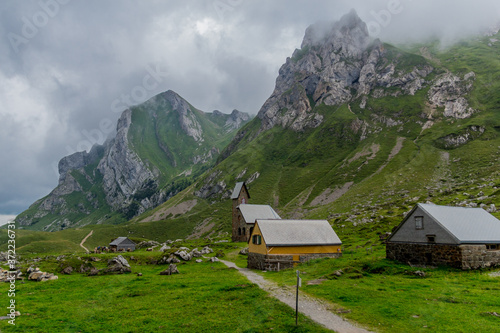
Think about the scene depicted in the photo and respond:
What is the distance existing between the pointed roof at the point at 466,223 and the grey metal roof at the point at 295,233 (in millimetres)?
11062

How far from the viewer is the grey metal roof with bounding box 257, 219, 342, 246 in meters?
41.9

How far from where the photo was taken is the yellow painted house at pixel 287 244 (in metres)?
40.9

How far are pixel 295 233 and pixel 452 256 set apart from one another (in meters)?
20.1

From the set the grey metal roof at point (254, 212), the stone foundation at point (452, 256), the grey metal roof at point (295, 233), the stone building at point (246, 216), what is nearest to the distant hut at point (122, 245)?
the stone building at point (246, 216)

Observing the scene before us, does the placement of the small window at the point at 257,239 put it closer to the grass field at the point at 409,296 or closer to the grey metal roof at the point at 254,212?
the grass field at the point at 409,296

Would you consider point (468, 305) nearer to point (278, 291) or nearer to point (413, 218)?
point (278, 291)

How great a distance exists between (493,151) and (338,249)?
14939 cm

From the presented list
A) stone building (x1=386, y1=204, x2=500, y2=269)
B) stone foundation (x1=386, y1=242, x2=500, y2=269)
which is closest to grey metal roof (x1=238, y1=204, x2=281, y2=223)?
stone building (x1=386, y1=204, x2=500, y2=269)

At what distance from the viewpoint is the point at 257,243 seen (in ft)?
144

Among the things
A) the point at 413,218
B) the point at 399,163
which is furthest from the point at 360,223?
the point at 399,163

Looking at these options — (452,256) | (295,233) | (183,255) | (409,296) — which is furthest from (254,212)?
(409,296)

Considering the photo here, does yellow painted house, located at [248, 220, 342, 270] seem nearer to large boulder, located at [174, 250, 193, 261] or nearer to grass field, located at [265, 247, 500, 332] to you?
grass field, located at [265, 247, 500, 332]

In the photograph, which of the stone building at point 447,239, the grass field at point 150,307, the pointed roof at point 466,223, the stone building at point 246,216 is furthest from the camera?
the stone building at point 246,216

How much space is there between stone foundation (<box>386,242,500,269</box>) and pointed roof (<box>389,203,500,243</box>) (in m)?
1.07
